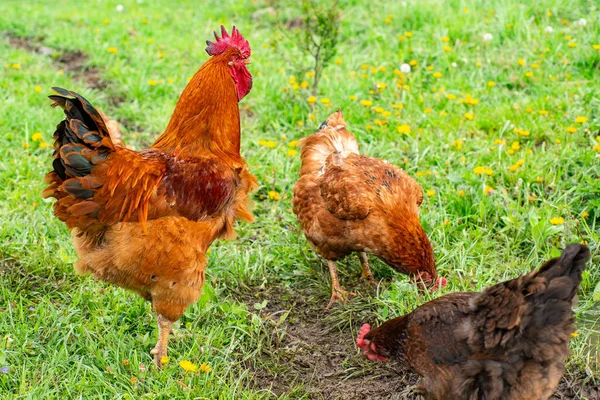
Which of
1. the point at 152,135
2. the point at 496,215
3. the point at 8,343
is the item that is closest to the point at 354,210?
the point at 496,215

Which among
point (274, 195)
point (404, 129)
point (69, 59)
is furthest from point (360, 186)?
point (69, 59)

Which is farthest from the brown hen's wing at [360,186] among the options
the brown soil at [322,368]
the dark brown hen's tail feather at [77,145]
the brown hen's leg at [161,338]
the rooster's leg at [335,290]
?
the dark brown hen's tail feather at [77,145]

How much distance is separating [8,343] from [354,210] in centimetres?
235

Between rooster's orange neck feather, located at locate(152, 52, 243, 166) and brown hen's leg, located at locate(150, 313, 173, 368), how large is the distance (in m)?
1.04

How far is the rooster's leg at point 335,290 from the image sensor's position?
474cm

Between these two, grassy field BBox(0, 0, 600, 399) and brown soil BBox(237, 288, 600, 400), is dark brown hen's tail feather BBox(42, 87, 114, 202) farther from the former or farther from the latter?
brown soil BBox(237, 288, 600, 400)

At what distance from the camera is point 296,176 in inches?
236

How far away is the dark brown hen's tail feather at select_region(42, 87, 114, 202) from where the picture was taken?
3.48 metres

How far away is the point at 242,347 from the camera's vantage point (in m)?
4.25

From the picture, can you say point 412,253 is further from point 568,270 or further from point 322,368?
point 568,270

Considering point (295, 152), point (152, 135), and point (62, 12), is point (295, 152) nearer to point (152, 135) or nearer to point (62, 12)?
point (152, 135)

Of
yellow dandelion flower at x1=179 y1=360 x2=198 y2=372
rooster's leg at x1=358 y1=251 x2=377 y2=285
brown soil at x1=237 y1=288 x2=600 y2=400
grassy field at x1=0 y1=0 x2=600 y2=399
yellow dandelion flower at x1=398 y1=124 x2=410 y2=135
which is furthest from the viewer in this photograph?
yellow dandelion flower at x1=398 y1=124 x2=410 y2=135

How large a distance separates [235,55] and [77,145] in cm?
136

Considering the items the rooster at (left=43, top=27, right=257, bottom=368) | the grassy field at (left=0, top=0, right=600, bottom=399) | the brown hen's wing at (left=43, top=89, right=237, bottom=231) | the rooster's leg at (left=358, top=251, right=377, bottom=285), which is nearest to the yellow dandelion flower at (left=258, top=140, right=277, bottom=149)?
the grassy field at (left=0, top=0, right=600, bottom=399)
